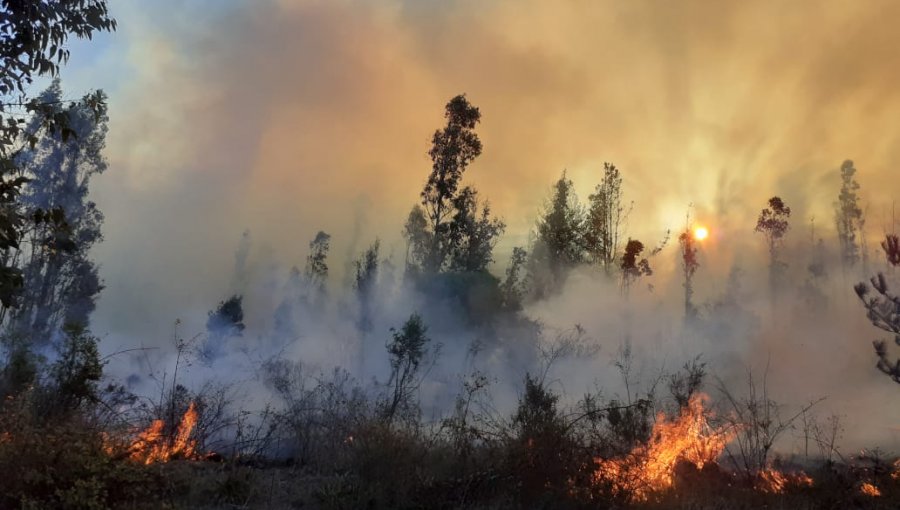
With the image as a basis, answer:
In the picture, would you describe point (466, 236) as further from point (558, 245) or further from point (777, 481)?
point (777, 481)

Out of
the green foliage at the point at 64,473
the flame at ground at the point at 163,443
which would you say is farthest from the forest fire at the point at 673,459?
the flame at ground at the point at 163,443

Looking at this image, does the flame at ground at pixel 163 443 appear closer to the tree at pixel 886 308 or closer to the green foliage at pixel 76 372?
the green foliage at pixel 76 372

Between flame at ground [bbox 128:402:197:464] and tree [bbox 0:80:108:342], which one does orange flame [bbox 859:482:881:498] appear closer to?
flame at ground [bbox 128:402:197:464]

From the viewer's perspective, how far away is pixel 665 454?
9.25m

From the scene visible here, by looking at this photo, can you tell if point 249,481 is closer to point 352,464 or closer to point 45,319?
point 352,464

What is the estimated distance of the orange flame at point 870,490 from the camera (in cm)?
953

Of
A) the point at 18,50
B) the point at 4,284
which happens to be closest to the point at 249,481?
the point at 4,284

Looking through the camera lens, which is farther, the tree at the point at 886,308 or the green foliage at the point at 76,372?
the tree at the point at 886,308

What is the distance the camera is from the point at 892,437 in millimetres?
16984

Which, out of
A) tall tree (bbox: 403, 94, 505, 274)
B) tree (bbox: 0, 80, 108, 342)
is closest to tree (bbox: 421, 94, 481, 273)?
tall tree (bbox: 403, 94, 505, 274)

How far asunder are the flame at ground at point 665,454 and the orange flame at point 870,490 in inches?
87.1

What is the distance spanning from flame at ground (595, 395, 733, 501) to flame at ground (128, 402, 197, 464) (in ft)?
21.5

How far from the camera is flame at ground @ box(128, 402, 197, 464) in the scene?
312 inches

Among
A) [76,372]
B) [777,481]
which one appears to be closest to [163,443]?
[76,372]
